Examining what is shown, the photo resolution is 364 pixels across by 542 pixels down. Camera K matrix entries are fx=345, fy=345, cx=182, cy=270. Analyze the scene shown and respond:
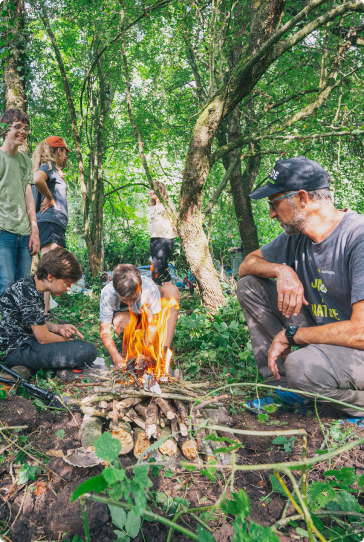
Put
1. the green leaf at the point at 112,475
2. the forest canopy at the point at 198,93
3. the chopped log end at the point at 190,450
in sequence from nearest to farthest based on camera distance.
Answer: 1. the green leaf at the point at 112,475
2. the chopped log end at the point at 190,450
3. the forest canopy at the point at 198,93

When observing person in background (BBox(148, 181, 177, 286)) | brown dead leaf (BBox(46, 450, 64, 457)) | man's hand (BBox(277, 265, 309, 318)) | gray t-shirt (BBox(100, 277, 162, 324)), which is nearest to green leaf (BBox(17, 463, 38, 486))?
brown dead leaf (BBox(46, 450, 64, 457))

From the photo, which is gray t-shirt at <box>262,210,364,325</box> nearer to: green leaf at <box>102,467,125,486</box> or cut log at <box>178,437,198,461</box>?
cut log at <box>178,437,198,461</box>

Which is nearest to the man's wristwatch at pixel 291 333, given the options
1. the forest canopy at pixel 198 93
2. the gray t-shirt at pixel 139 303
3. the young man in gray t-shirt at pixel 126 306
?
the young man in gray t-shirt at pixel 126 306

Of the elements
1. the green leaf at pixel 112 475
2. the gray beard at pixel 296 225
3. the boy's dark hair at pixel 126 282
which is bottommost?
the green leaf at pixel 112 475

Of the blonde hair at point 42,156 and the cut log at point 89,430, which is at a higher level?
the blonde hair at point 42,156

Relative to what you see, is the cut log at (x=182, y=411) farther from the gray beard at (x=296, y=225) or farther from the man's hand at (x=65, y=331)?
the gray beard at (x=296, y=225)

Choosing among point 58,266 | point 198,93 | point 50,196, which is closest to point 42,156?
point 50,196

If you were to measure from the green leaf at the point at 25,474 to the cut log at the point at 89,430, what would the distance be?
0.36 m

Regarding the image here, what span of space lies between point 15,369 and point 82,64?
→ 8305 millimetres

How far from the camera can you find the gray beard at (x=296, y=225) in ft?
8.46

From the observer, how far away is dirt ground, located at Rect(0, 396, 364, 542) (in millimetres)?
1632

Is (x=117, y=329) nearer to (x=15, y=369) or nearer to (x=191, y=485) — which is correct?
(x=15, y=369)

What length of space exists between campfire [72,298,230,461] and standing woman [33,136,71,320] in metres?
2.17

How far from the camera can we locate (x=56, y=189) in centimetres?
475
